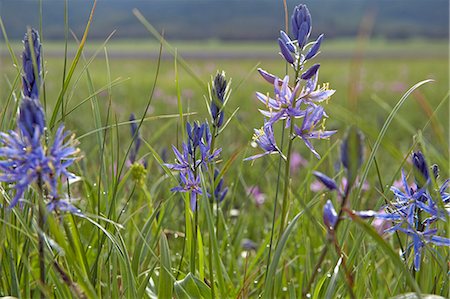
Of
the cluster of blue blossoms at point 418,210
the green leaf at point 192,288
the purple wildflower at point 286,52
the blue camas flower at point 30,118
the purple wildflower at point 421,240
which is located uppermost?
the purple wildflower at point 286,52

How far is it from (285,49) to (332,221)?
0.45 m

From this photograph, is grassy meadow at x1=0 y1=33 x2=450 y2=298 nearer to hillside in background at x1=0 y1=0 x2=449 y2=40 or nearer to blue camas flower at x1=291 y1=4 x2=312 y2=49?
blue camas flower at x1=291 y1=4 x2=312 y2=49

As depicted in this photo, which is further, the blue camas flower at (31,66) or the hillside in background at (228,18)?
the hillside in background at (228,18)

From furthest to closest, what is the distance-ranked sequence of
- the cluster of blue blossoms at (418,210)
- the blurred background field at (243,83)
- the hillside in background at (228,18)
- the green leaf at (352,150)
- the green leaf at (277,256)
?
the hillside in background at (228,18) → the blurred background field at (243,83) → the cluster of blue blossoms at (418,210) → the green leaf at (277,256) → the green leaf at (352,150)

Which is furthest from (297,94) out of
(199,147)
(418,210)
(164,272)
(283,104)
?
(164,272)

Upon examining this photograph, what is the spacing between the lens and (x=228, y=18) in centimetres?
8562

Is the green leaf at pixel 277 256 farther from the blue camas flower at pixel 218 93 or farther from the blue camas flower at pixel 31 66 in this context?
the blue camas flower at pixel 31 66

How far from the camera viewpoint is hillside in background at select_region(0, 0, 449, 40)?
247ft

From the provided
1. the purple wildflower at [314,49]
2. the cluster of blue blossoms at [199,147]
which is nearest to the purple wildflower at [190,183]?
the cluster of blue blossoms at [199,147]

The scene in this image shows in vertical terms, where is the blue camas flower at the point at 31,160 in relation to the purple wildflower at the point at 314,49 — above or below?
below

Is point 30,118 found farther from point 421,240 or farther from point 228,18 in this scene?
point 228,18

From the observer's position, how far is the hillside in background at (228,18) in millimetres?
75375

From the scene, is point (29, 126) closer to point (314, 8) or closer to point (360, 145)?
point (360, 145)

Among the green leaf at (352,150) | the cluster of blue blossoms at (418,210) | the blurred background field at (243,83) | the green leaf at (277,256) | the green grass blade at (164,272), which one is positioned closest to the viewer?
the green leaf at (352,150)
